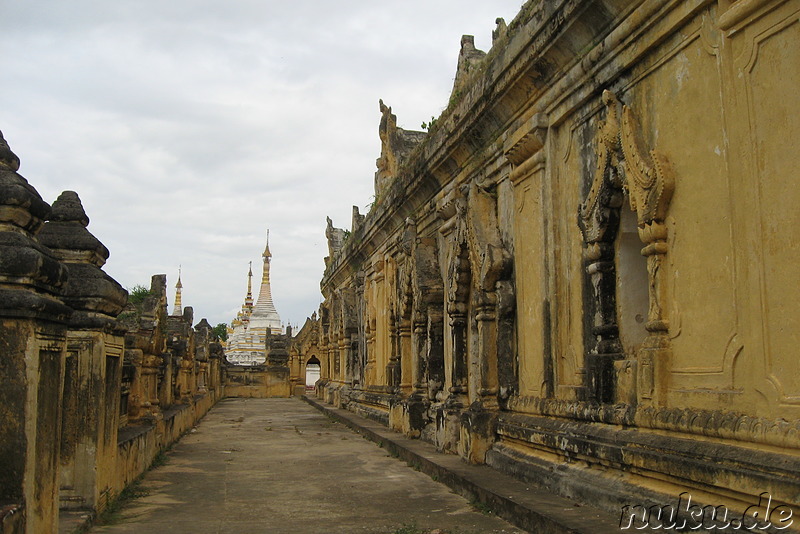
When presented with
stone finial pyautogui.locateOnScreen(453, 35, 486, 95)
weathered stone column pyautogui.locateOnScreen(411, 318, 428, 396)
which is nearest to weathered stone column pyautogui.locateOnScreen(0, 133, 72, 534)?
stone finial pyautogui.locateOnScreen(453, 35, 486, 95)

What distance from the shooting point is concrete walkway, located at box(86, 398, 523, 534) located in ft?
21.1

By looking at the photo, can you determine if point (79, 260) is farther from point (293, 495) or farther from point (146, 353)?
point (146, 353)

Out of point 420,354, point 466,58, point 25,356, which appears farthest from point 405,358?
point 25,356

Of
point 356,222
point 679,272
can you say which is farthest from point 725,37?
point 356,222

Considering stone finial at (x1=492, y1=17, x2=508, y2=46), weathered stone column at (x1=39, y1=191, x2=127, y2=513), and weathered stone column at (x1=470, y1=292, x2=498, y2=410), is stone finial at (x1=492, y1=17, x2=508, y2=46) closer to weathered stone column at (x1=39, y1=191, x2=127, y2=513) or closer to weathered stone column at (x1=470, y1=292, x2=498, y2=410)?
weathered stone column at (x1=470, y1=292, x2=498, y2=410)

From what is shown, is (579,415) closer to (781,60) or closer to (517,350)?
(517,350)

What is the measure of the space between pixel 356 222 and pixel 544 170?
16419 millimetres

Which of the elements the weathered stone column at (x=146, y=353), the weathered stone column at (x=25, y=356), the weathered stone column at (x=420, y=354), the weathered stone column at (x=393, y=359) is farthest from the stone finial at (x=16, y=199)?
the weathered stone column at (x=393, y=359)

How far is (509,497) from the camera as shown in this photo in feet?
21.5

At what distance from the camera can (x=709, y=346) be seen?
5102mm

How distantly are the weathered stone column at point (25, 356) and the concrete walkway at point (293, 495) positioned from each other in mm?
2298

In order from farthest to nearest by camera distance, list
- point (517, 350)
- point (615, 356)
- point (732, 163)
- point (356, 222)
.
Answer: point (356, 222), point (517, 350), point (615, 356), point (732, 163)

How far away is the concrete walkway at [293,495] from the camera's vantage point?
6.44m

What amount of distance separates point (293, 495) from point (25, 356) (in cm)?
455
